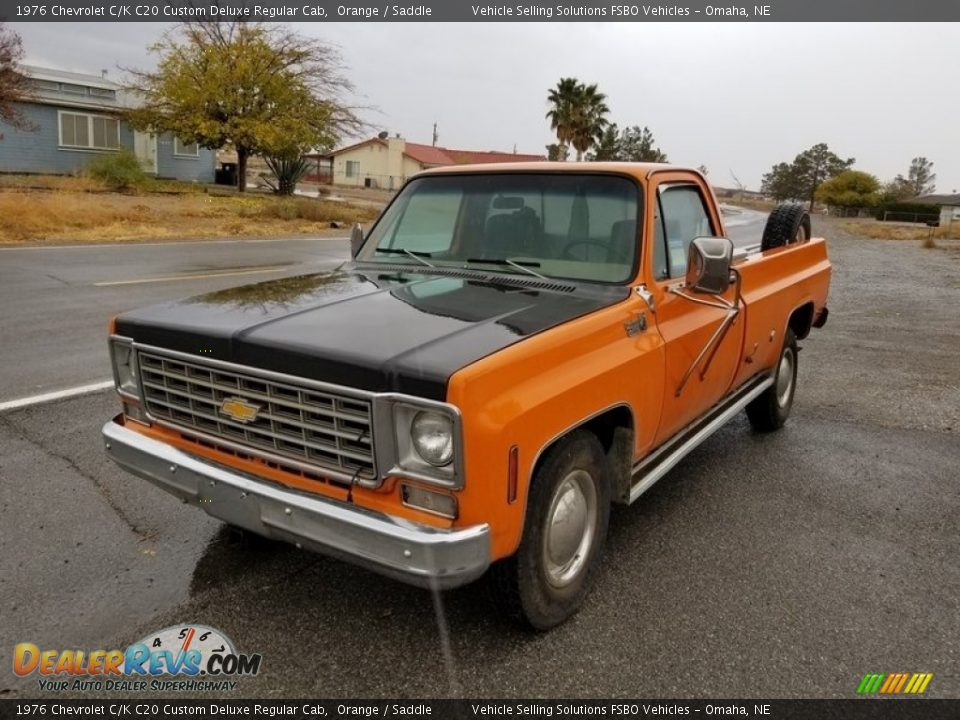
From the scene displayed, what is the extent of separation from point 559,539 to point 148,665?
62.6 inches

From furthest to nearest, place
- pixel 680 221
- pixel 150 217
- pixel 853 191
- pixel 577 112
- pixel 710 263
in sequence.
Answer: pixel 853 191, pixel 577 112, pixel 150 217, pixel 680 221, pixel 710 263

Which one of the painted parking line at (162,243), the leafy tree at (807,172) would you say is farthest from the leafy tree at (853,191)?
the painted parking line at (162,243)

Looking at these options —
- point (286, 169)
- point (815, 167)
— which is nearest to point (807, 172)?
point (815, 167)

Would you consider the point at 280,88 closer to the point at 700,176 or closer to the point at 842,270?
the point at 842,270

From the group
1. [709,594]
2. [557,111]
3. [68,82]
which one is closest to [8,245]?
[709,594]

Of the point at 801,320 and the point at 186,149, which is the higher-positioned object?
the point at 186,149

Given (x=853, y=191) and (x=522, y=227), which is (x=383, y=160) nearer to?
(x=853, y=191)

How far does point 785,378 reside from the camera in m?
5.68

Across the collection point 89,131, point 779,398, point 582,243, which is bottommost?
point 779,398

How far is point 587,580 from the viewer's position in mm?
3148

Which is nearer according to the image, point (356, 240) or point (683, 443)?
point (683, 443)

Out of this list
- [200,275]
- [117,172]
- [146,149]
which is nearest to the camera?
[200,275]

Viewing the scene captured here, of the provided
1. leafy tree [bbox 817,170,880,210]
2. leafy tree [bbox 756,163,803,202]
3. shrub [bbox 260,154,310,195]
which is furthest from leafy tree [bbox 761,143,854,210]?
shrub [bbox 260,154,310,195]

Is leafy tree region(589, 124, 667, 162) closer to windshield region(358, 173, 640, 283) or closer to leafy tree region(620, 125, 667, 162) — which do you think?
leafy tree region(620, 125, 667, 162)
